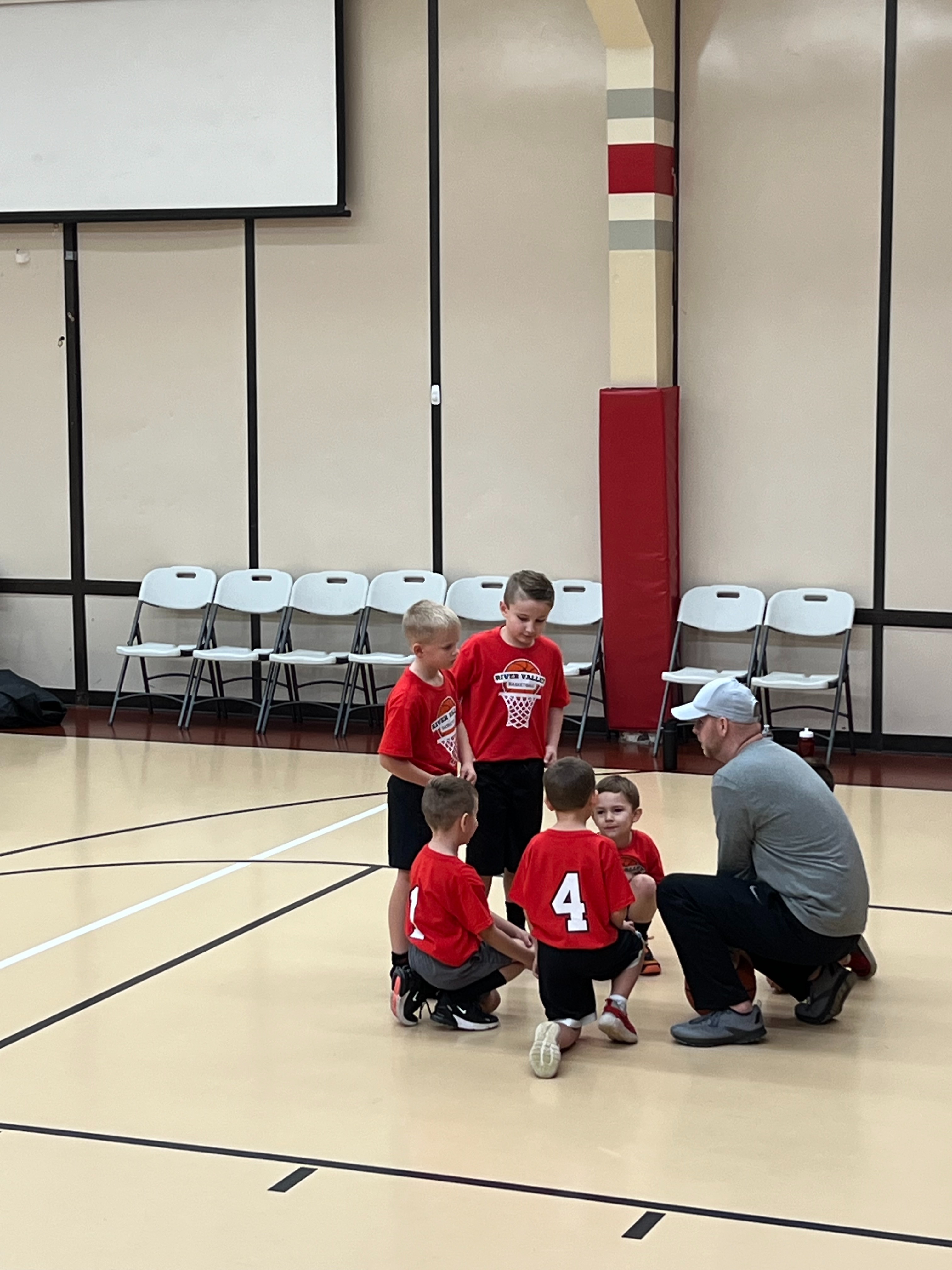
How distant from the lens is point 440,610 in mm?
5086

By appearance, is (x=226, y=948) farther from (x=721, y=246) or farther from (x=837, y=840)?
(x=721, y=246)

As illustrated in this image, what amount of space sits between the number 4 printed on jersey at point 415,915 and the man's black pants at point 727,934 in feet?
2.27

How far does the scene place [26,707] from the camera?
34.1ft

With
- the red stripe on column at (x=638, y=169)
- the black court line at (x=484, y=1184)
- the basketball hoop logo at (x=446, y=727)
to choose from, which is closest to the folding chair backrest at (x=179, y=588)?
the red stripe on column at (x=638, y=169)

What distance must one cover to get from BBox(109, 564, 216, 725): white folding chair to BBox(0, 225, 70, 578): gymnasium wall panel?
2.44 feet

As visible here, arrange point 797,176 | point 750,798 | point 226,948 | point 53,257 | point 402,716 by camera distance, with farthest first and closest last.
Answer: point 53,257, point 797,176, point 226,948, point 402,716, point 750,798

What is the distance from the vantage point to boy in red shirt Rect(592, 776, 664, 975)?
16.8 ft

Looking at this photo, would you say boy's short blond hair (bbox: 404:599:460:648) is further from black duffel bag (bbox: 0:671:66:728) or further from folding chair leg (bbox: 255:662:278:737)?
black duffel bag (bbox: 0:671:66:728)

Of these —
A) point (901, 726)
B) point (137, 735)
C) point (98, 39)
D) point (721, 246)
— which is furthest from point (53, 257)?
point (901, 726)

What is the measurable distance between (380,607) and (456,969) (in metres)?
5.64

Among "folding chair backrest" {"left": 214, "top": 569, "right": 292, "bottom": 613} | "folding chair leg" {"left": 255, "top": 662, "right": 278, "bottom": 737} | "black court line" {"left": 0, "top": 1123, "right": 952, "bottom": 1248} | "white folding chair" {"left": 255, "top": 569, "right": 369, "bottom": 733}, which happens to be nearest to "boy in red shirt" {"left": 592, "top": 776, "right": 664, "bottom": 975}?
"black court line" {"left": 0, "top": 1123, "right": 952, "bottom": 1248}

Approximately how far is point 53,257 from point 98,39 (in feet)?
4.61

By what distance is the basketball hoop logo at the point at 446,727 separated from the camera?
203 inches

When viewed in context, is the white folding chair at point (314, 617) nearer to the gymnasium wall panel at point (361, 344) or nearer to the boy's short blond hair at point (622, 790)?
the gymnasium wall panel at point (361, 344)
